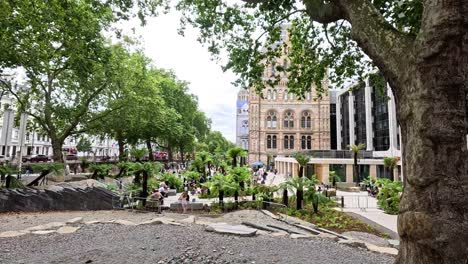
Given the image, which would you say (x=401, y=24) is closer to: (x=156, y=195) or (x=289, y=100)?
(x=156, y=195)

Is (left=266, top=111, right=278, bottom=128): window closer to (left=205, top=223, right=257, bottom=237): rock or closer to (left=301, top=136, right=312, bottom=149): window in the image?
(left=301, top=136, right=312, bottom=149): window

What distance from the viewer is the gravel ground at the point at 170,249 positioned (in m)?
5.28

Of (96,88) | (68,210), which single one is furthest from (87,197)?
(96,88)

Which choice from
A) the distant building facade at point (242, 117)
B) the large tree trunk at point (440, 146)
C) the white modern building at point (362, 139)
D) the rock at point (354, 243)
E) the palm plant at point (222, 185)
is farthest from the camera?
the distant building facade at point (242, 117)

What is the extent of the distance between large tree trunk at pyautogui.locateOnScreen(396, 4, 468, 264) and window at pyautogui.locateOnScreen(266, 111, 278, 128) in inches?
2181

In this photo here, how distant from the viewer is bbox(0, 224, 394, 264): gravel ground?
5277 mm

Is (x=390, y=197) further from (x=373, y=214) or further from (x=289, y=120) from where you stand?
(x=289, y=120)

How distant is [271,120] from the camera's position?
58.6 m

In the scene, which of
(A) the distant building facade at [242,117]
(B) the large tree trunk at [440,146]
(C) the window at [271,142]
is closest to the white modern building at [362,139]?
(C) the window at [271,142]

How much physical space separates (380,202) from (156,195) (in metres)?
12.6

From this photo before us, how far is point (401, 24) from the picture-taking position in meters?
7.32

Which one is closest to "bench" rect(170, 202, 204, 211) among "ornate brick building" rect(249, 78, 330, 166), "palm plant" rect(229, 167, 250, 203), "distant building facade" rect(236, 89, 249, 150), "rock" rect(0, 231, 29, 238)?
"palm plant" rect(229, 167, 250, 203)

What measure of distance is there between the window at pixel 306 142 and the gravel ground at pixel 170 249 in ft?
172

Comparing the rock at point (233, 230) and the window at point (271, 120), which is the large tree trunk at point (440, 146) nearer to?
the rock at point (233, 230)
